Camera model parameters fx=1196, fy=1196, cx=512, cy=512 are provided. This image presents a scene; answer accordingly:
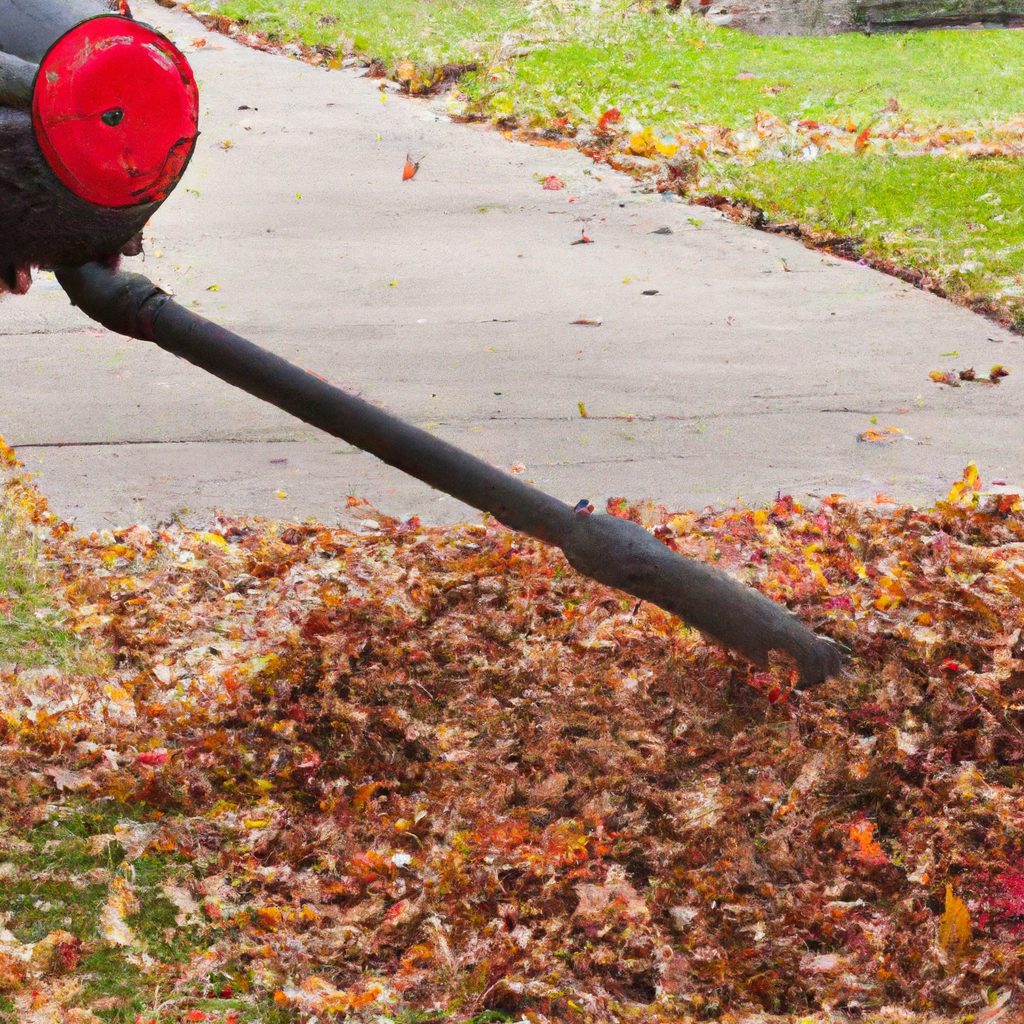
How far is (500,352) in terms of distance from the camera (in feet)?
19.7

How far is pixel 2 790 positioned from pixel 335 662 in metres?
0.95

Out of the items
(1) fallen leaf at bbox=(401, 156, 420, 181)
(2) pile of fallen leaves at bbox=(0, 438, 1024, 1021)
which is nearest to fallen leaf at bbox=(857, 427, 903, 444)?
(2) pile of fallen leaves at bbox=(0, 438, 1024, 1021)

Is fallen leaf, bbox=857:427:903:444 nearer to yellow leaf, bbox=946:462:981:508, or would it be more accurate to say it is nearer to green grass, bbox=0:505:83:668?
yellow leaf, bbox=946:462:981:508

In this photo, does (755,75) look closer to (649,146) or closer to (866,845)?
(649,146)

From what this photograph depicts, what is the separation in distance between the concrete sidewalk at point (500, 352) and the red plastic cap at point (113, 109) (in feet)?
7.75

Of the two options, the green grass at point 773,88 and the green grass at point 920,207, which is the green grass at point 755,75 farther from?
the green grass at point 920,207

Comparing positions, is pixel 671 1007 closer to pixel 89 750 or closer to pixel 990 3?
pixel 89 750

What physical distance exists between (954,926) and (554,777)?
Result: 3.36 feet

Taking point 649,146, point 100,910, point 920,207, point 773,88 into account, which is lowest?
point 100,910

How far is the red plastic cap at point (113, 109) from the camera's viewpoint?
7.39 feet

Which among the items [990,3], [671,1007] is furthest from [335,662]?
[990,3]

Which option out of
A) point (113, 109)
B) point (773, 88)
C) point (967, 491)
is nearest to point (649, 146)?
point (773, 88)

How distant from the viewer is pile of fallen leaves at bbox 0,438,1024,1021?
101 inches

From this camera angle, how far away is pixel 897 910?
8.91 feet
